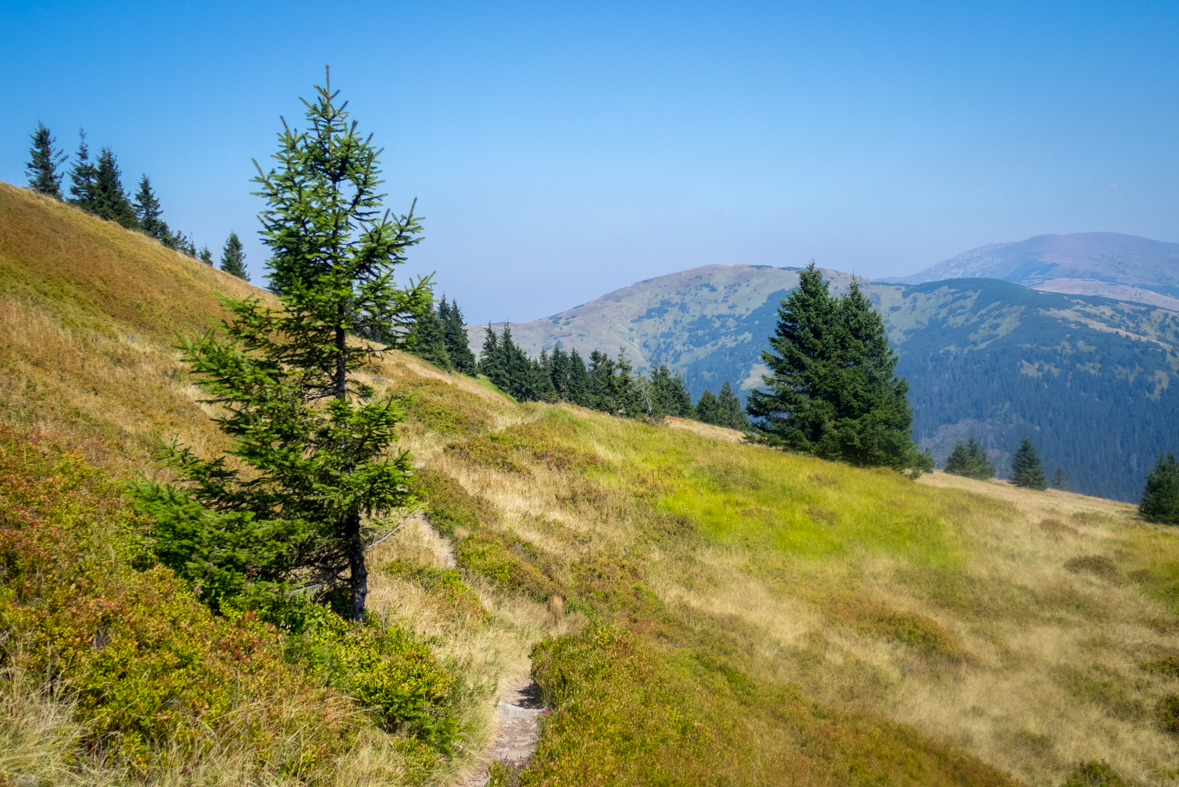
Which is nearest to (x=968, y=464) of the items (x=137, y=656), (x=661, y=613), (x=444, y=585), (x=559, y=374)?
(x=559, y=374)

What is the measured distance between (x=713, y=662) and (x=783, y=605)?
3.81 m

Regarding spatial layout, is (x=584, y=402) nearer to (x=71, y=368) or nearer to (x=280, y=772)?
(x=71, y=368)

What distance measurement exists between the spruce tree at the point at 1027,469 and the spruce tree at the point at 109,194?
11105 centimetres

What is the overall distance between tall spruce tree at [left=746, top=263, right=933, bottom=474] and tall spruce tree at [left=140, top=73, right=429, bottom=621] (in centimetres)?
2655

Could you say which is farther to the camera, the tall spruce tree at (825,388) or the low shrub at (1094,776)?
the tall spruce tree at (825,388)

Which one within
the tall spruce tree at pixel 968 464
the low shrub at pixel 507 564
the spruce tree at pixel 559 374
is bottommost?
the tall spruce tree at pixel 968 464

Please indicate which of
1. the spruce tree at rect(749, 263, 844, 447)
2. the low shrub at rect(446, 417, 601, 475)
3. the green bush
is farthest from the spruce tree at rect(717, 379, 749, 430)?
the green bush

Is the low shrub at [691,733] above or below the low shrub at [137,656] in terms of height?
below

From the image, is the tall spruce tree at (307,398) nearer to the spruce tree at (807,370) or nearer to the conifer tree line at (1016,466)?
the spruce tree at (807,370)

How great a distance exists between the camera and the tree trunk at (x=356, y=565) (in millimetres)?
6867

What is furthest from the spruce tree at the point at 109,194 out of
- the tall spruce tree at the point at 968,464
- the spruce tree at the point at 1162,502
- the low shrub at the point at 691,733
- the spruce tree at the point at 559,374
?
the tall spruce tree at the point at 968,464

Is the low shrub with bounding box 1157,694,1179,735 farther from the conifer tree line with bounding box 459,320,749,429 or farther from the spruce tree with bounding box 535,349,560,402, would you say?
the spruce tree with bounding box 535,349,560,402

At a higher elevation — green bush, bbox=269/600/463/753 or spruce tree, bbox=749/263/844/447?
spruce tree, bbox=749/263/844/447

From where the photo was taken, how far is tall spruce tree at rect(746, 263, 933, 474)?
95.4 feet
